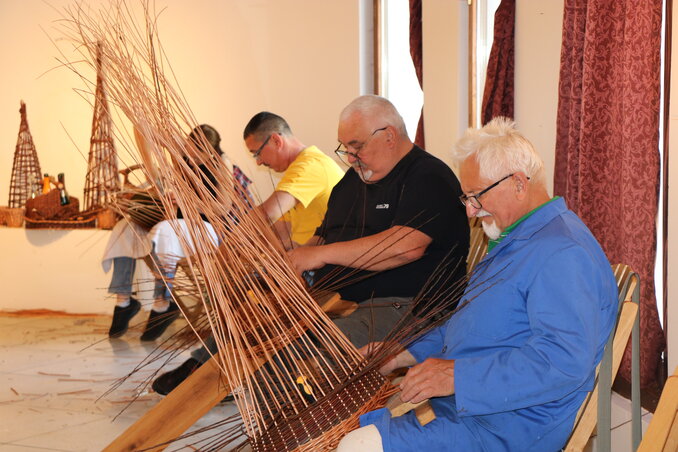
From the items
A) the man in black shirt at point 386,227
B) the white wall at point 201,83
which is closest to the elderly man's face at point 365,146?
the man in black shirt at point 386,227

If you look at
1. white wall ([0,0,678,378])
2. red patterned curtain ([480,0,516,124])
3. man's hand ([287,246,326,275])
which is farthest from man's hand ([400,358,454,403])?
red patterned curtain ([480,0,516,124])

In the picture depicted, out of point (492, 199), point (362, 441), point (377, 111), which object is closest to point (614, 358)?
point (492, 199)

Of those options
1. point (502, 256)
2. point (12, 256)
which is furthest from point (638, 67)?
point (12, 256)

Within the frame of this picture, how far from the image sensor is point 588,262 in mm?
1506

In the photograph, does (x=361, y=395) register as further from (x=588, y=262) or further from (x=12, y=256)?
(x=12, y=256)

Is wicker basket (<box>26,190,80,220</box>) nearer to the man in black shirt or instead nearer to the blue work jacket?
the man in black shirt

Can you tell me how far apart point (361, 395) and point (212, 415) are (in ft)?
6.72

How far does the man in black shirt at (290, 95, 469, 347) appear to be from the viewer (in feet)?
7.66

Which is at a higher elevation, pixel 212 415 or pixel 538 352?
pixel 538 352

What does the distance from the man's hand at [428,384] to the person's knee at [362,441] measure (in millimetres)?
94

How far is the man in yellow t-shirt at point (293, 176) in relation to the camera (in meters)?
3.32

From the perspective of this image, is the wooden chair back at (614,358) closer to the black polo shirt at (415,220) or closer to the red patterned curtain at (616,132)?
the black polo shirt at (415,220)

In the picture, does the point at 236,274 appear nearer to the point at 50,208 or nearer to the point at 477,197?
the point at 477,197

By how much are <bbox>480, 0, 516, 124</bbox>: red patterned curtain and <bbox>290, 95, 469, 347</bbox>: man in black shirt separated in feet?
3.44
